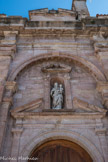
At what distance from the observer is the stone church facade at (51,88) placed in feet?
21.9

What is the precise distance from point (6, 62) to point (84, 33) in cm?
530

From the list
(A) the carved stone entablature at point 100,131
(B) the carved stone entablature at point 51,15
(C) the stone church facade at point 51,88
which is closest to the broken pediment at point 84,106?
(C) the stone church facade at point 51,88

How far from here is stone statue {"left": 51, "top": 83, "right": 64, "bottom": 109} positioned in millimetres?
8029

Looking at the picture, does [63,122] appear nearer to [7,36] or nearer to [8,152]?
[8,152]

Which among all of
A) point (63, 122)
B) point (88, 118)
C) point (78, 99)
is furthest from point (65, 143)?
point (78, 99)

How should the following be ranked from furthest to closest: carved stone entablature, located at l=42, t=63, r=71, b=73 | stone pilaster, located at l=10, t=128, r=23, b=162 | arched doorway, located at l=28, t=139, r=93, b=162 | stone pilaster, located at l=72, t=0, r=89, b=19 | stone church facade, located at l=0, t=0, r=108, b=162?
1. stone pilaster, located at l=72, t=0, r=89, b=19
2. carved stone entablature, located at l=42, t=63, r=71, b=73
3. stone church facade, located at l=0, t=0, r=108, b=162
4. arched doorway, located at l=28, t=139, r=93, b=162
5. stone pilaster, located at l=10, t=128, r=23, b=162

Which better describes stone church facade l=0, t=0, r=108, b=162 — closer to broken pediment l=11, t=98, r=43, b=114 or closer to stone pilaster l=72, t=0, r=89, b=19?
broken pediment l=11, t=98, r=43, b=114

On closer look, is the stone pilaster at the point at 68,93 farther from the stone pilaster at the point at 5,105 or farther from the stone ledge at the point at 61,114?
the stone pilaster at the point at 5,105

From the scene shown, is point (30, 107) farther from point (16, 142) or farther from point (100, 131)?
point (100, 131)

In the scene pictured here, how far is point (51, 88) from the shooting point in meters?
9.09

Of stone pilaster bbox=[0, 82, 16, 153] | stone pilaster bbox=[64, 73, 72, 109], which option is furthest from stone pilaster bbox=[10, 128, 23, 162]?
stone pilaster bbox=[64, 73, 72, 109]

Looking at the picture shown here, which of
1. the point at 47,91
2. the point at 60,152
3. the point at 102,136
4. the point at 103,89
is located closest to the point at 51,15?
the point at 47,91

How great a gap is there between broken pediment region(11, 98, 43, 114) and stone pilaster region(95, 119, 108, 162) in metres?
2.63

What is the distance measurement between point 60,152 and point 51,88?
333 cm
